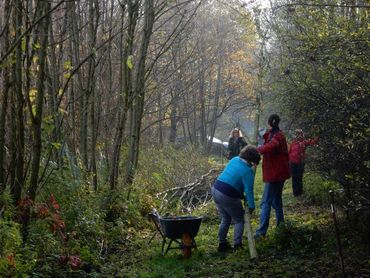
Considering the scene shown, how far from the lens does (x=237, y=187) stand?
7.84m

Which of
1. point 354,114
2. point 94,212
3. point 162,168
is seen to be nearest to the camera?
point 354,114

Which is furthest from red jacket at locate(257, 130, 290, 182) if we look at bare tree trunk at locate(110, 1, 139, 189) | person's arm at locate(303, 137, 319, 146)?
bare tree trunk at locate(110, 1, 139, 189)

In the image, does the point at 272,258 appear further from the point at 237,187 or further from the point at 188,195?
the point at 188,195

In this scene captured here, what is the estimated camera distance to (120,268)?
7.57m

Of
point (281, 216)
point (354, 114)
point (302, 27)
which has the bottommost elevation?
point (281, 216)

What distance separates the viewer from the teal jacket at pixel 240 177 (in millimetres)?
7723

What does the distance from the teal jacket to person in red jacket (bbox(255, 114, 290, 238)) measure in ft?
1.71

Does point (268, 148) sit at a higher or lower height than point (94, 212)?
higher

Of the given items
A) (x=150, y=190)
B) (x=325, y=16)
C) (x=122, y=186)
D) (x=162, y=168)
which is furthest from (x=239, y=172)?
(x=162, y=168)

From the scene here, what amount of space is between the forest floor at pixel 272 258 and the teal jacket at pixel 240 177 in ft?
2.41

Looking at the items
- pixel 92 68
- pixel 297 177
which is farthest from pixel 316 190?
pixel 92 68

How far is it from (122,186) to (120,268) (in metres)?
3.47

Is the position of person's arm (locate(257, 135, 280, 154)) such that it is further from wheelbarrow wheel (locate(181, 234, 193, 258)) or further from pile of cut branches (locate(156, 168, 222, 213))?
pile of cut branches (locate(156, 168, 222, 213))

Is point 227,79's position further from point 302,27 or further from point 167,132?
point 302,27
